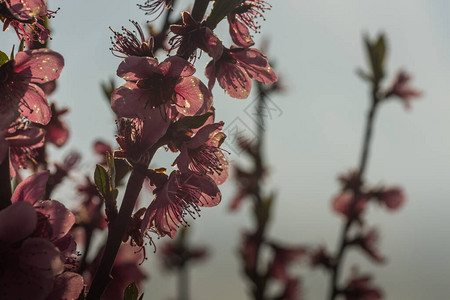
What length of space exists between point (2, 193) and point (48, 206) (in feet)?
0.32

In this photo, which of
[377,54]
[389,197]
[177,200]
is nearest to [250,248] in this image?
[389,197]

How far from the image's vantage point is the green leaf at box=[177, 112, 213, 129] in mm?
998

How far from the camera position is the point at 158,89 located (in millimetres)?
1119

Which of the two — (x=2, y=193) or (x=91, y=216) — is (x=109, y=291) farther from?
(x=2, y=193)

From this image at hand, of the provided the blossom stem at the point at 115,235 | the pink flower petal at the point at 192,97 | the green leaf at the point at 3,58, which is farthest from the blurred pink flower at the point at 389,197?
the green leaf at the point at 3,58

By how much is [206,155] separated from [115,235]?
13.7 inches

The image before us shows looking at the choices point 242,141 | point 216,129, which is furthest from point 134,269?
point 216,129

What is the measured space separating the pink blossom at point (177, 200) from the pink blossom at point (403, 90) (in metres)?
2.50

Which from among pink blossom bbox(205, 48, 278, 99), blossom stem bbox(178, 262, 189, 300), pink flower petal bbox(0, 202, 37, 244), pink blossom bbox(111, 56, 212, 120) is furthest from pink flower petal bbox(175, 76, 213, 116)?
blossom stem bbox(178, 262, 189, 300)

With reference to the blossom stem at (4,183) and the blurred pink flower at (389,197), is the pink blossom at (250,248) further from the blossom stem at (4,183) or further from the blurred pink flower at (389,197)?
the blossom stem at (4,183)

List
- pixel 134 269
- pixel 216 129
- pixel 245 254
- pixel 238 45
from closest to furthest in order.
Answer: pixel 216 129
pixel 238 45
pixel 134 269
pixel 245 254

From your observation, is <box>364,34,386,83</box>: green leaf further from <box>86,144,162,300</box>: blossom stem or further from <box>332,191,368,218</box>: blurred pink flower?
<box>86,144,162,300</box>: blossom stem

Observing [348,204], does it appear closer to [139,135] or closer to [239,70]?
[239,70]

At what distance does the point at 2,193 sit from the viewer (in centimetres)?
90
